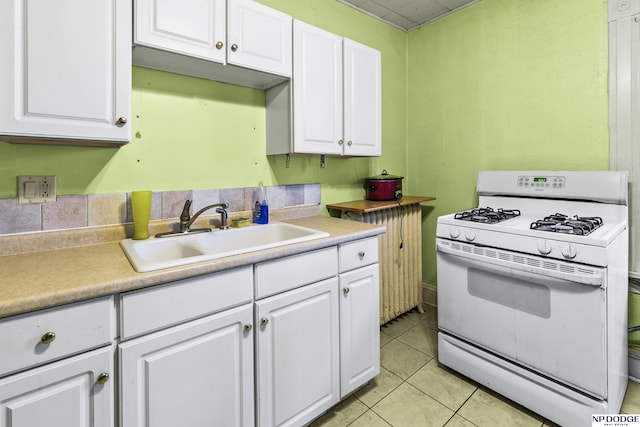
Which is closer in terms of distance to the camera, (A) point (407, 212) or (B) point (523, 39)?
(B) point (523, 39)

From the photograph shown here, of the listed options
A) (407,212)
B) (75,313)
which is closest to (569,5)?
(407,212)

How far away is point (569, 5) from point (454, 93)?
0.82m

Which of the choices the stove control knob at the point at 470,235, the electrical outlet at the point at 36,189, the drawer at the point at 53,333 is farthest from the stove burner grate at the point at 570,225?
Answer: the electrical outlet at the point at 36,189

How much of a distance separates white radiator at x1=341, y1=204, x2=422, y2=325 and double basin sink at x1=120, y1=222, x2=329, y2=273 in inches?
26.7

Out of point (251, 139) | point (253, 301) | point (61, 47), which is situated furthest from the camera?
point (251, 139)

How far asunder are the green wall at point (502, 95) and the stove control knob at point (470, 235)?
87cm

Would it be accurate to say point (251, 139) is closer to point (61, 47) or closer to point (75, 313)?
point (61, 47)

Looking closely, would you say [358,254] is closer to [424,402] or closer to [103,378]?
[424,402]

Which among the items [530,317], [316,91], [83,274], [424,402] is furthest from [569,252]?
[83,274]

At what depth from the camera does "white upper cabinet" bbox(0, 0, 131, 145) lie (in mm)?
1029

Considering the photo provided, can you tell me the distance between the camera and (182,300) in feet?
3.55

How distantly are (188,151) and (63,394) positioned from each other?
1173mm

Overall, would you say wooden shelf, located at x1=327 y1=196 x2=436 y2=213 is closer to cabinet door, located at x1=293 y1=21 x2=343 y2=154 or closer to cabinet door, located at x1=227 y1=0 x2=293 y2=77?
cabinet door, located at x1=293 y1=21 x2=343 y2=154

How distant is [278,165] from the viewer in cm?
207
